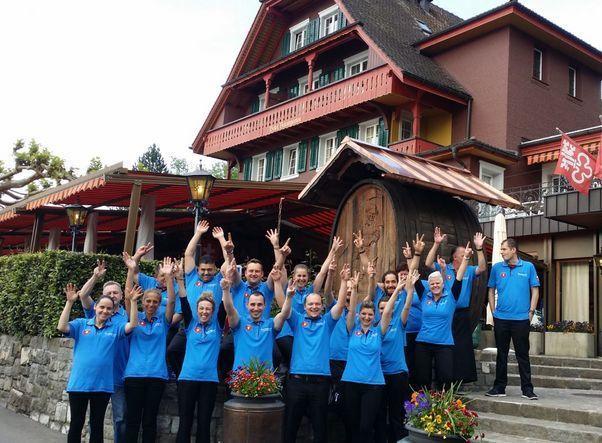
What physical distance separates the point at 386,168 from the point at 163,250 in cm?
1194

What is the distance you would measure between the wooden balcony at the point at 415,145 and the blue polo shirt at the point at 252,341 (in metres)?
14.6

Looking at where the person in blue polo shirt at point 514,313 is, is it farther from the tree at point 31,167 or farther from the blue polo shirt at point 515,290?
the tree at point 31,167

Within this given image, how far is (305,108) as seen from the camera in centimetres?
2317

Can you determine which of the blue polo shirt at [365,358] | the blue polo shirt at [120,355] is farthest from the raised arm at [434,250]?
the blue polo shirt at [120,355]

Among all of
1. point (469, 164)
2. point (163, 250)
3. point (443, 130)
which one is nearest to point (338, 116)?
point (443, 130)

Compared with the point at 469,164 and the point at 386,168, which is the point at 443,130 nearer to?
the point at 469,164

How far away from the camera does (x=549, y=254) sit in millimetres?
17266

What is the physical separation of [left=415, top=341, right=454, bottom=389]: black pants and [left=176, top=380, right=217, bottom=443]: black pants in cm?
203

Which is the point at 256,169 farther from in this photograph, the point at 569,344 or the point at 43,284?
the point at 43,284

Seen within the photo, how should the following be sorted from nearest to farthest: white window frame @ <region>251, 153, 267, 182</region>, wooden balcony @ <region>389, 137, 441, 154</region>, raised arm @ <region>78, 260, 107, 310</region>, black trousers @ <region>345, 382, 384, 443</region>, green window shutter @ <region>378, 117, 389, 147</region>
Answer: black trousers @ <region>345, 382, 384, 443</region> → raised arm @ <region>78, 260, 107, 310</region> → wooden balcony @ <region>389, 137, 441, 154</region> → green window shutter @ <region>378, 117, 389, 147</region> → white window frame @ <region>251, 153, 267, 182</region>

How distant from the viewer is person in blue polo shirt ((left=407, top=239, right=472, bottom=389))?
20.9 feet

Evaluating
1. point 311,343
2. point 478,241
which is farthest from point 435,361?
point 478,241

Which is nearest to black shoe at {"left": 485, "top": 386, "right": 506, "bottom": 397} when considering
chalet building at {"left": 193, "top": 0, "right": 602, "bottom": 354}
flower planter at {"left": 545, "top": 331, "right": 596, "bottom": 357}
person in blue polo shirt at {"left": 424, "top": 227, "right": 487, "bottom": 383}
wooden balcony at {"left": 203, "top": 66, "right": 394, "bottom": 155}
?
person in blue polo shirt at {"left": 424, "top": 227, "right": 487, "bottom": 383}

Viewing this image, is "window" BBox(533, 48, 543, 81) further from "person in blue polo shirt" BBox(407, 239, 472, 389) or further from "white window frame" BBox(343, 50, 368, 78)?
"person in blue polo shirt" BBox(407, 239, 472, 389)
